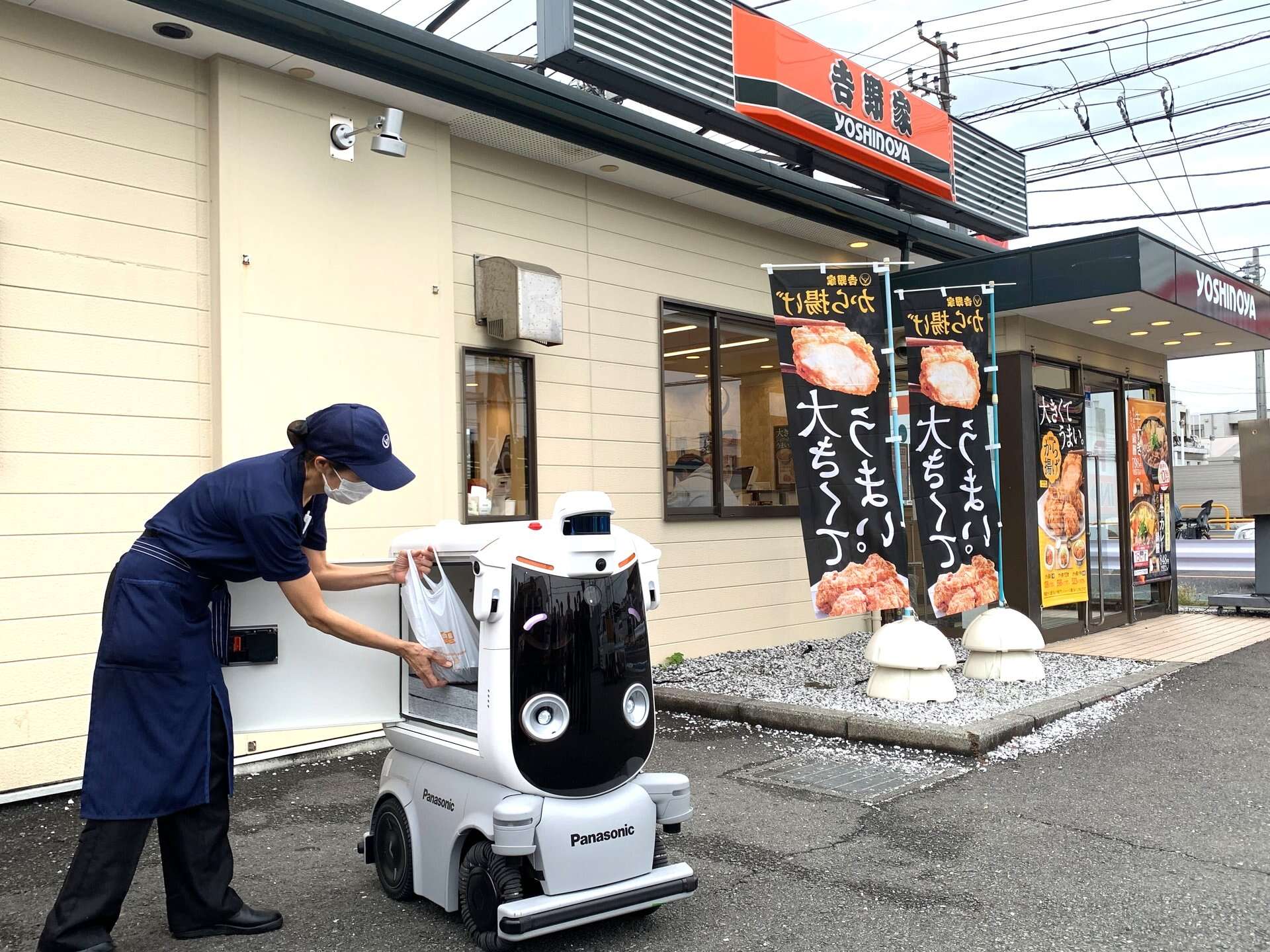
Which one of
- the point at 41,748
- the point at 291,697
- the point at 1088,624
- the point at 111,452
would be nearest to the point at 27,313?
the point at 111,452

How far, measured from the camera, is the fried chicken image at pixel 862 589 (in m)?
6.58

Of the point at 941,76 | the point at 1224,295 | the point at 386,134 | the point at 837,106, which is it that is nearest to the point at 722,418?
the point at 837,106

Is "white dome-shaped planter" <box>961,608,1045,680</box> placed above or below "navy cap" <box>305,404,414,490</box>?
below

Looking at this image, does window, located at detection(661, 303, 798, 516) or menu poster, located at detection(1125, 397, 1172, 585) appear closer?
window, located at detection(661, 303, 798, 516)

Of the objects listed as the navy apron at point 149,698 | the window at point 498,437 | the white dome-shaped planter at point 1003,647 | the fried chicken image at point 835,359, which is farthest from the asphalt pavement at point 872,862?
the fried chicken image at point 835,359

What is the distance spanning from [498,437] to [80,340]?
2723 mm

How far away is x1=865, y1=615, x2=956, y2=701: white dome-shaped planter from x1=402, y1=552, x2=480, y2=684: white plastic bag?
3.79 metres

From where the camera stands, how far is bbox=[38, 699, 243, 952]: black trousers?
3.00 m

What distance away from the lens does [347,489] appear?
337cm

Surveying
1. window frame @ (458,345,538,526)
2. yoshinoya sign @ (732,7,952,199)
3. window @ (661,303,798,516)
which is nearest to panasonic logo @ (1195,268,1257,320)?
yoshinoya sign @ (732,7,952,199)

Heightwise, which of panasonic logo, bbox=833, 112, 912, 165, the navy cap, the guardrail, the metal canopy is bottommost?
the guardrail

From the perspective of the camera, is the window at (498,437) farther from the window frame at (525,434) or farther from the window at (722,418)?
the window at (722,418)

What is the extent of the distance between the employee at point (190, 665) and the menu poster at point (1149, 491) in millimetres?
9465

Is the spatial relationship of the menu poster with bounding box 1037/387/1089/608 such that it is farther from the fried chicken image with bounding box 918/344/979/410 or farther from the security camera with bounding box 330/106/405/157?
the security camera with bounding box 330/106/405/157
